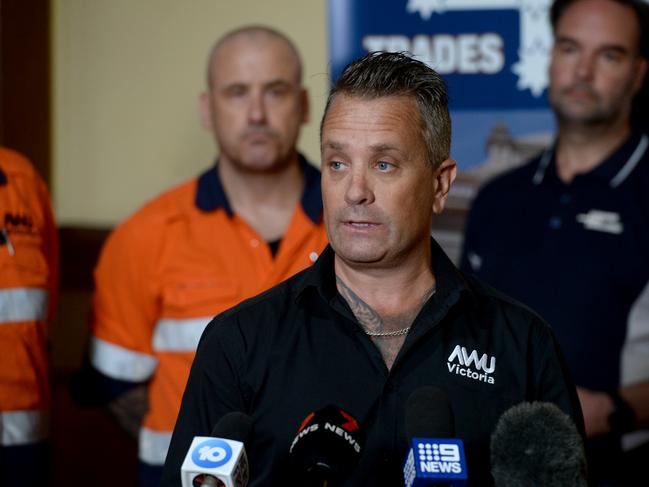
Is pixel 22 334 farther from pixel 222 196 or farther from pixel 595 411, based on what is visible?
pixel 595 411

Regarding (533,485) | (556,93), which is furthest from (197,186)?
(533,485)

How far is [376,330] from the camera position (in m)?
1.83

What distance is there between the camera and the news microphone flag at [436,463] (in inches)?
47.2

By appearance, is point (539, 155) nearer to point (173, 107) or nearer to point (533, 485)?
point (173, 107)

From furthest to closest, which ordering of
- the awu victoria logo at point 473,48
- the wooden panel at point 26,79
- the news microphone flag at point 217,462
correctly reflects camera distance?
the wooden panel at point 26,79 < the awu victoria logo at point 473,48 < the news microphone flag at point 217,462

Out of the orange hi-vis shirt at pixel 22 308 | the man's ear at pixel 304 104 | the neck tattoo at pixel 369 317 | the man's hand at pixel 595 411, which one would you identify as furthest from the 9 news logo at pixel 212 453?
the man's ear at pixel 304 104

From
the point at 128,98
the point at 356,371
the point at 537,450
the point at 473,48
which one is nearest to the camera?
the point at 537,450

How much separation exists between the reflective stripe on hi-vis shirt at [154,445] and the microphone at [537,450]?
5.16 feet

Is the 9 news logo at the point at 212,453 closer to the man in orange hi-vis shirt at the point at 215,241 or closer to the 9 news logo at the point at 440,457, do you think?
the 9 news logo at the point at 440,457

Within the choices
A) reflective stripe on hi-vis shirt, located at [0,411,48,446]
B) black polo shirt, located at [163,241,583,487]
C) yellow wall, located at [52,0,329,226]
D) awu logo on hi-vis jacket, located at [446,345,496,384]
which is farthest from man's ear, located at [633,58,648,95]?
reflective stripe on hi-vis shirt, located at [0,411,48,446]

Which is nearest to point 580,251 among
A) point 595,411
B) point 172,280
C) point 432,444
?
point 595,411

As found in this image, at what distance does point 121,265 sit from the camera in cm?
283

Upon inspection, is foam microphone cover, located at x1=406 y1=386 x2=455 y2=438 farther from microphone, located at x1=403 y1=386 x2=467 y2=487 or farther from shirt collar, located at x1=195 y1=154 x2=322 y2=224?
shirt collar, located at x1=195 y1=154 x2=322 y2=224

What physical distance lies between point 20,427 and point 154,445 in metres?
0.43
